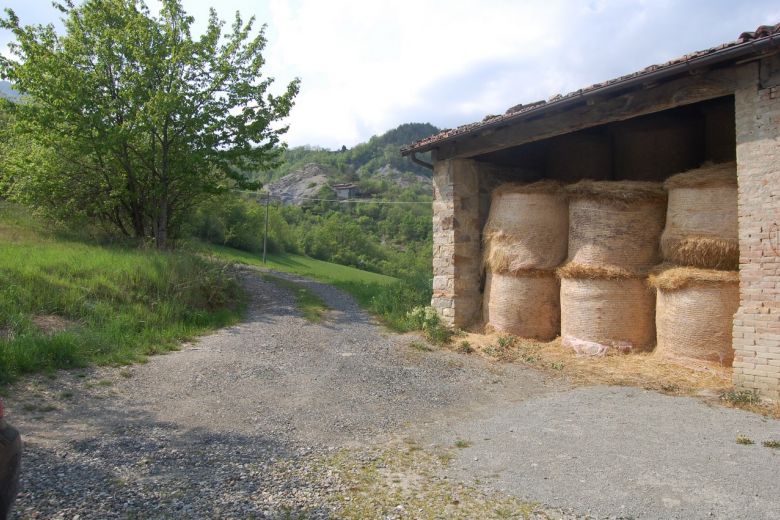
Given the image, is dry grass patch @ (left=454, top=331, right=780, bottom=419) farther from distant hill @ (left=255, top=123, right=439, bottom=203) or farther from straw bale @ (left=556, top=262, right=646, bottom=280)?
distant hill @ (left=255, top=123, right=439, bottom=203)

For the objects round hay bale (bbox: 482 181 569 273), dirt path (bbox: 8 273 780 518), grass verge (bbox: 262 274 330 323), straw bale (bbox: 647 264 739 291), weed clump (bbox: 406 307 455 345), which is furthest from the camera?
grass verge (bbox: 262 274 330 323)

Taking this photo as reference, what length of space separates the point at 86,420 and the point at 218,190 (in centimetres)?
1113

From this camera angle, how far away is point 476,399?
691 centimetres

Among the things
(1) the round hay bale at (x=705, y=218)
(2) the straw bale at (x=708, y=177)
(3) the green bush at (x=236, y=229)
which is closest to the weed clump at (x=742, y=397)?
(1) the round hay bale at (x=705, y=218)

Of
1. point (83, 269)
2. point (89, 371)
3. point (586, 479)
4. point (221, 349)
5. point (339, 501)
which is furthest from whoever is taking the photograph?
point (83, 269)

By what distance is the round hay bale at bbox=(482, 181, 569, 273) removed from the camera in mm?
9625


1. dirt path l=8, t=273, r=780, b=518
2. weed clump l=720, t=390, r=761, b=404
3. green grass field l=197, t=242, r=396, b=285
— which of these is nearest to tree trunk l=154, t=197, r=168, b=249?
green grass field l=197, t=242, r=396, b=285

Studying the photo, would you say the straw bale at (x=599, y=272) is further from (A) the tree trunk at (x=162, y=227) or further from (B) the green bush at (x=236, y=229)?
(B) the green bush at (x=236, y=229)

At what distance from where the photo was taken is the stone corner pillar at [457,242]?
1069 cm

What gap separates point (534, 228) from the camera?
966 cm

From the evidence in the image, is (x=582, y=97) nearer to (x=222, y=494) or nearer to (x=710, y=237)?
(x=710, y=237)

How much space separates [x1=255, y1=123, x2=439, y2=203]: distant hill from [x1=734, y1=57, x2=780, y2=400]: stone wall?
65554mm

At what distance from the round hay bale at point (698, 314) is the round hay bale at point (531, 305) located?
2.08 metres

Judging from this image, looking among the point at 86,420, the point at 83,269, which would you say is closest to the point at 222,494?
the point at 86,420
